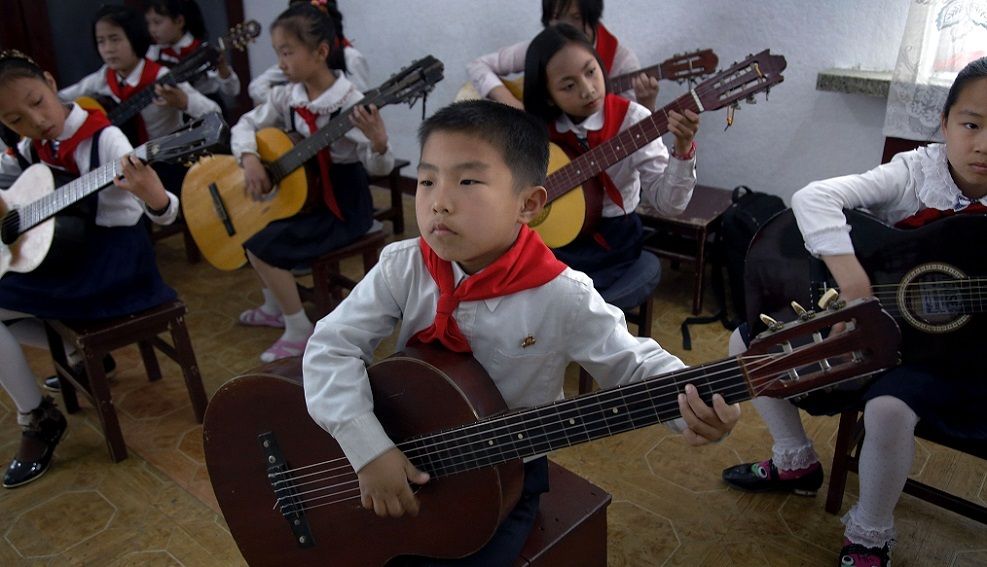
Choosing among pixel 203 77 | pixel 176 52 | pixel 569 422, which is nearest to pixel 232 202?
pixel 203 77

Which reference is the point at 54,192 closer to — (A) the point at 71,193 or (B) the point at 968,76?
(A) the point at 71,193

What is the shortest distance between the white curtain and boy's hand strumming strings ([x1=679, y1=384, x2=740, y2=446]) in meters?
2.06

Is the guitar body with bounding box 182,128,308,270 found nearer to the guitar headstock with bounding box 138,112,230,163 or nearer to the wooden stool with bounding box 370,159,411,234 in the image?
the guitar headstock with bounding box 138,112,230,163

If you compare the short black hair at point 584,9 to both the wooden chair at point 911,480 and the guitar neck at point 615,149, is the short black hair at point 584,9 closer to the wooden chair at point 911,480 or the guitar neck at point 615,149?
the guitar neck at point 615,149

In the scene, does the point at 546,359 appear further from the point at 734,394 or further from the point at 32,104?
the point at 32,104

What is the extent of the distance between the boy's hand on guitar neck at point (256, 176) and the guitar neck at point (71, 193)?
54cm

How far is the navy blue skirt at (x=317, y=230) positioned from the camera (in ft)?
8.63

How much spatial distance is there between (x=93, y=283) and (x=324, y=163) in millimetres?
875

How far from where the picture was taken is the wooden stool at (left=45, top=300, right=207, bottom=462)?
2111 millimetres

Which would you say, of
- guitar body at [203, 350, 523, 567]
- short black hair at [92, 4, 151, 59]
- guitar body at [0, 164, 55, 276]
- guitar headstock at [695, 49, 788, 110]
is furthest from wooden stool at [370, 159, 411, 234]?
guitar body at [203, 350, 523, 567]

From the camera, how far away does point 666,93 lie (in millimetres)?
3309

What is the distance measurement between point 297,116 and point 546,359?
1773 mm

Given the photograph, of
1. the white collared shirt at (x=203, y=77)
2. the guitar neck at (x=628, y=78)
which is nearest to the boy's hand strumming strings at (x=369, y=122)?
the guitar neck at (x=628, y=78)

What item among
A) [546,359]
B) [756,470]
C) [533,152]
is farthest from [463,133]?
[756,470]
